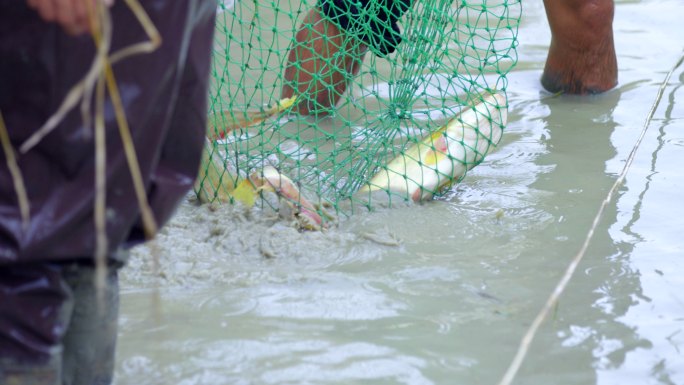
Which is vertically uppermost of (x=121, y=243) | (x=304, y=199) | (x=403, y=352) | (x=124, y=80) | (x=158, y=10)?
(x=158, y=10)

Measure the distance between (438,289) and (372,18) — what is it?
1.09 metres

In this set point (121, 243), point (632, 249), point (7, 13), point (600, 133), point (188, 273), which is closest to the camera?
point (7, 13)

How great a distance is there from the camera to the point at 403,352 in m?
2.05

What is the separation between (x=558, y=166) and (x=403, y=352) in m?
1.41

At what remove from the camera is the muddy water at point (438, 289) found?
6.59 feet

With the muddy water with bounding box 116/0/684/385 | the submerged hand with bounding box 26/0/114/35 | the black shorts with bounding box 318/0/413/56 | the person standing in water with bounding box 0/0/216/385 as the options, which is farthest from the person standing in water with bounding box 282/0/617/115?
the submerged hand with bounding box 26/0/114/35

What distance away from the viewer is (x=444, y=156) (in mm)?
2998

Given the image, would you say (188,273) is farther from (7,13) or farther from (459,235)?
(7,13)

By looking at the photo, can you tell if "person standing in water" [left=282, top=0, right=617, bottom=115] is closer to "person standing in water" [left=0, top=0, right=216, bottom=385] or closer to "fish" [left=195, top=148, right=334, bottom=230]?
"fish" [left=195, top=148, right=334, bottom=230]

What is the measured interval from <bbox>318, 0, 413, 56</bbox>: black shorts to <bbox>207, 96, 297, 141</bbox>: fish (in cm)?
32

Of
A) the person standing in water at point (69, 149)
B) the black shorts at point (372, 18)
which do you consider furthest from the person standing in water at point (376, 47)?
the person standing in water at point (69, 149)

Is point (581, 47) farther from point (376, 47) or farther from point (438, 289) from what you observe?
point (438, 289)

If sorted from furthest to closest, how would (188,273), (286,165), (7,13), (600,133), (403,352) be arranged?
1. (600,133)
2. (286,165)
3. (188,273)
4. (403,352)
5. (7,13)

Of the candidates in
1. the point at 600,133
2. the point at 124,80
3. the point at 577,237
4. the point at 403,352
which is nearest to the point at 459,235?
the point at 577,237
